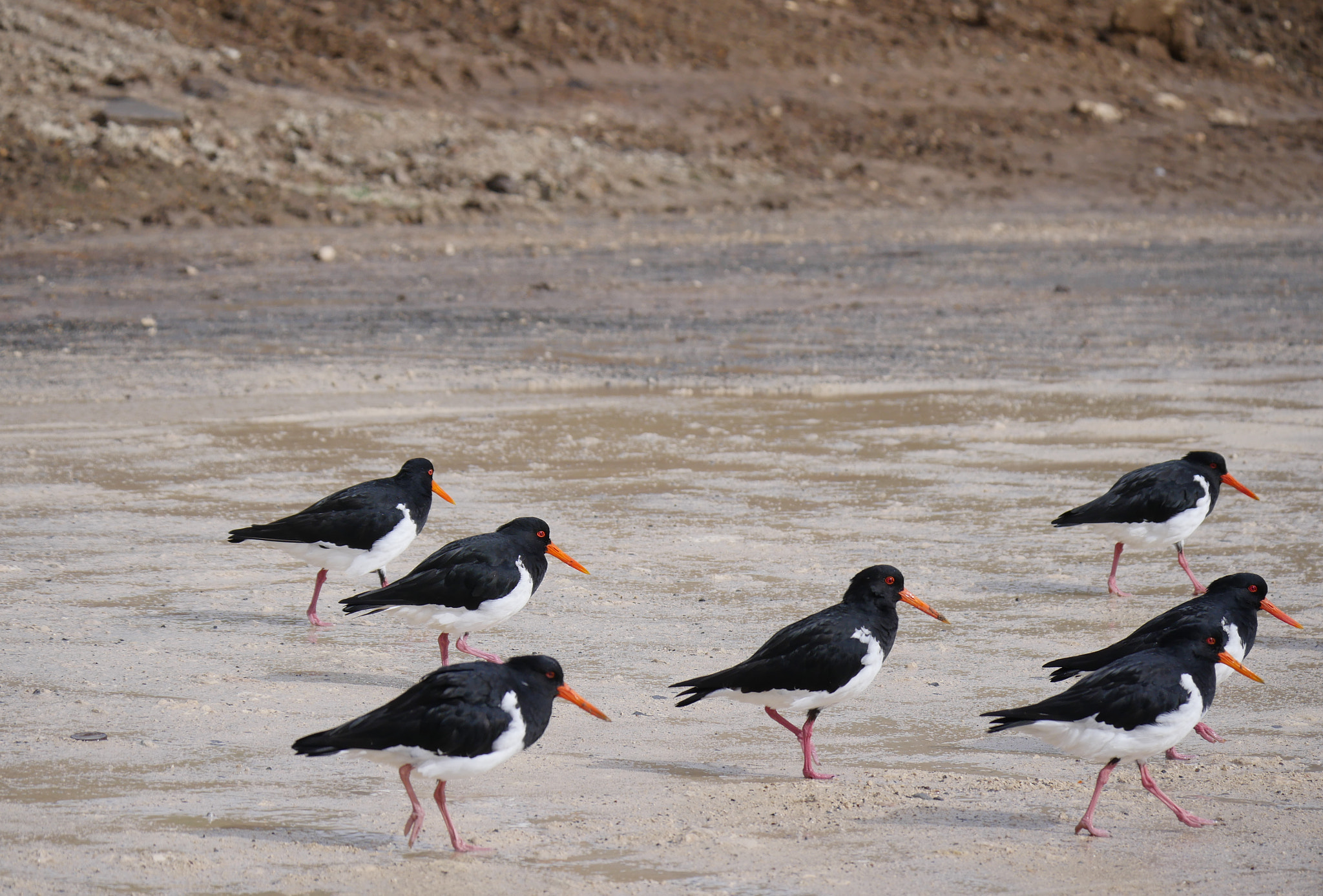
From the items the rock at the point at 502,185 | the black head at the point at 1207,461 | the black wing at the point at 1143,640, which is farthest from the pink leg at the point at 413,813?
the rock at the point at 502,185

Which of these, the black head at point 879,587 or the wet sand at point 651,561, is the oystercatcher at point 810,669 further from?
the wet sand at point 651,561

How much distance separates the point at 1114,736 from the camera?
4992mm

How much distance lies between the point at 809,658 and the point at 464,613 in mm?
1690

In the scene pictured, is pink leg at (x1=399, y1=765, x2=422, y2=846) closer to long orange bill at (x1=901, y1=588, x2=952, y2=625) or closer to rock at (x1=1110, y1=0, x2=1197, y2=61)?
long orange bill at (x1=901, y1=588, x2=952, y2=625)

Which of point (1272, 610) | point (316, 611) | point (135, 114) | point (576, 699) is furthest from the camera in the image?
point (135, 114)

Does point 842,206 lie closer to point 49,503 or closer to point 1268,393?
point 1268,393

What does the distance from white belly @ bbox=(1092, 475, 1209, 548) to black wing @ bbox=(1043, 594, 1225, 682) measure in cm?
166

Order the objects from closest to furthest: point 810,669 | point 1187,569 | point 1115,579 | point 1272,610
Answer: point 810,669, point 1272,610, point 1187,569, point 1115,579

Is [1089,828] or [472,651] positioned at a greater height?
[1089,828]

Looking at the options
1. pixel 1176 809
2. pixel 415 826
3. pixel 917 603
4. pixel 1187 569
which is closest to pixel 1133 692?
pixel 1176 809

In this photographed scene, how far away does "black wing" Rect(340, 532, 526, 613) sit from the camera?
634cm

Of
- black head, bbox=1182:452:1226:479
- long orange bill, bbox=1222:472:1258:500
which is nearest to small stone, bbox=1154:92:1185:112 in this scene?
long orange bill, bbox=1222:472:1258:500

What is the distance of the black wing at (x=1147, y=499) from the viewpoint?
765 centimetres

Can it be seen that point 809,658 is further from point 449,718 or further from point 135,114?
point 135,114
